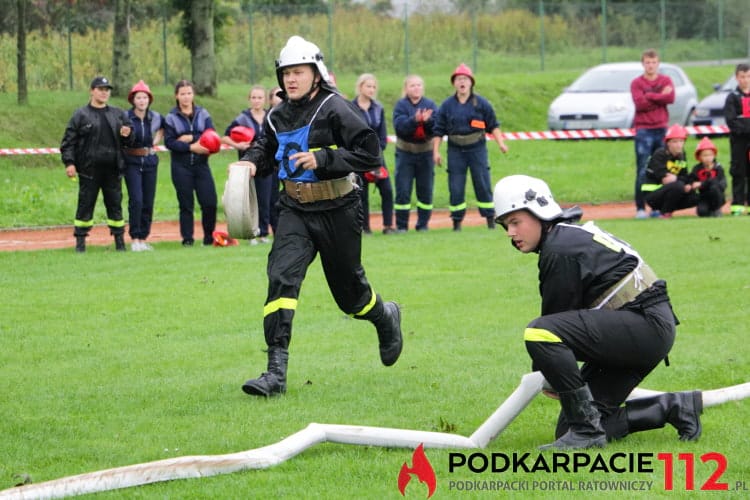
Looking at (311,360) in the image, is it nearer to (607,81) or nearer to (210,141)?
(210,141)

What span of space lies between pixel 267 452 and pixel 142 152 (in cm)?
1022

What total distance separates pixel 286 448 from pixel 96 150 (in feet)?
32.2

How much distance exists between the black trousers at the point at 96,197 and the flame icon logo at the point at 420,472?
10.2m

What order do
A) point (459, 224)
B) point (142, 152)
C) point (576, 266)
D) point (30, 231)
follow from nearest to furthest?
point (576, 266) < point (142, 152) < point (459, 224) < point (30, 231)

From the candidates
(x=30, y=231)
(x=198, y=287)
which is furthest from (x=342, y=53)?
(x=198, y=287)

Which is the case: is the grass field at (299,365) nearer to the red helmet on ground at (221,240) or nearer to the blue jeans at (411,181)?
the red helmet on ground at (221,240)

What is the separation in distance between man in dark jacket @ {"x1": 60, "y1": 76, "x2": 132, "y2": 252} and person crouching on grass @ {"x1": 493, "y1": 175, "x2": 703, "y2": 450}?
9.70m

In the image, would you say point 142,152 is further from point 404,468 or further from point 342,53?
point 342,53

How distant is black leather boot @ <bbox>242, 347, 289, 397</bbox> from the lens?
25.2 ft

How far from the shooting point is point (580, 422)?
20.5 ft

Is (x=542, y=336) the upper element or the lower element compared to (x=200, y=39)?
lower

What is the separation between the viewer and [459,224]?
17500mm

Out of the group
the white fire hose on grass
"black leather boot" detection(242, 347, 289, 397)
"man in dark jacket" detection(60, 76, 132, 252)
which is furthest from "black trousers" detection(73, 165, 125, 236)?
the white fire hose on grass

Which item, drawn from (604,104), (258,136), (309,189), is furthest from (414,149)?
(604,104)
